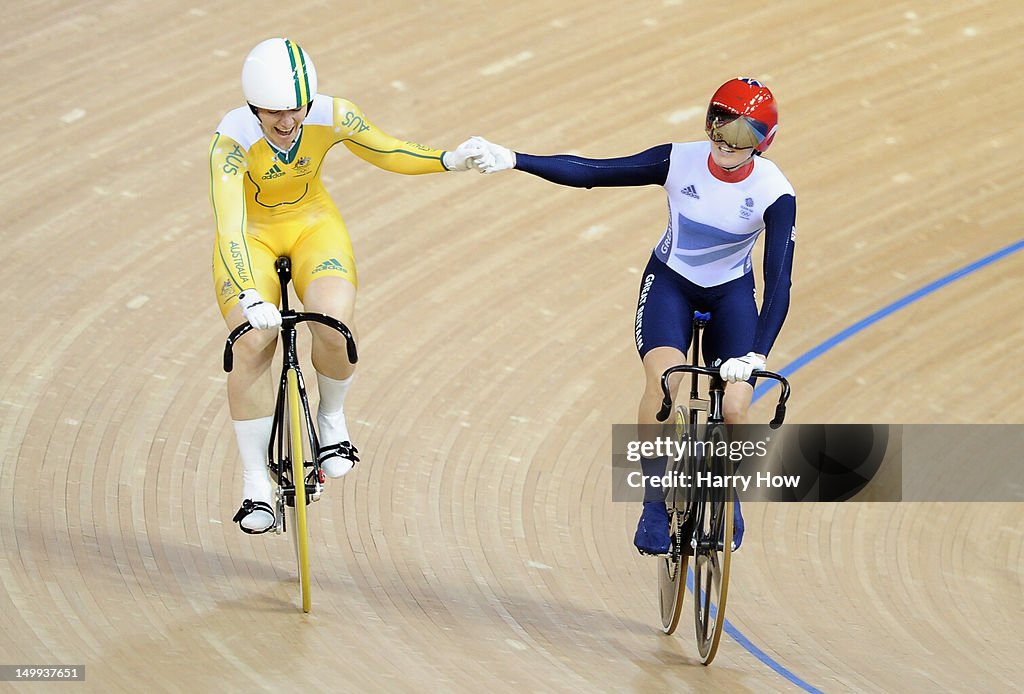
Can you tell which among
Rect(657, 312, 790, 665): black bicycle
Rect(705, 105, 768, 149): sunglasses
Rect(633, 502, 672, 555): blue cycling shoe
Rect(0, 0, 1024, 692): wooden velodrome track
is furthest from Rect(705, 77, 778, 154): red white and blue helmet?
Rect(0, 0, 1024, 692): wooden velodrome track

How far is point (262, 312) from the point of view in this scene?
352 centimetres

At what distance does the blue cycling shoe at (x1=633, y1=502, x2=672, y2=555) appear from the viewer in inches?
151

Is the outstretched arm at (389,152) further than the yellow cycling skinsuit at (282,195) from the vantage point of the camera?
Yes

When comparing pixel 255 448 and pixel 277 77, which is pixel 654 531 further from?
pixel 277 77

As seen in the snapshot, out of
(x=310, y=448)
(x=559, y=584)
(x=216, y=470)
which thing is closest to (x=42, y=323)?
(x=216, y=470)

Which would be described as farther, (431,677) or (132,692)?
(431,677)

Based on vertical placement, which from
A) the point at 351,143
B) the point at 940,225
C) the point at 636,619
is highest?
the point at 940,225

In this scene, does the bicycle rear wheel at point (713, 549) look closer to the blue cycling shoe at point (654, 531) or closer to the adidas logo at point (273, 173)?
the blue cycling shoe at point (654, 531)

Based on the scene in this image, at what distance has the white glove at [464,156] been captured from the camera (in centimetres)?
382

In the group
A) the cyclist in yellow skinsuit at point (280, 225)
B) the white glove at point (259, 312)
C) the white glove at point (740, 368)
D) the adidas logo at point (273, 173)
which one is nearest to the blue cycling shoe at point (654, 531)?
the white glove at point (740, 368)

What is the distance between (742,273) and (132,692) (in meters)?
1.87

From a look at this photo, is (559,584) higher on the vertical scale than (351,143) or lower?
lower

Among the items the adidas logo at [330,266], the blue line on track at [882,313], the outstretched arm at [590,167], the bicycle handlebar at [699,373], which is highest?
the blue line on track at [882,313]

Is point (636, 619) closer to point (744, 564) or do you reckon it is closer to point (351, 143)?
point (744, 564)
